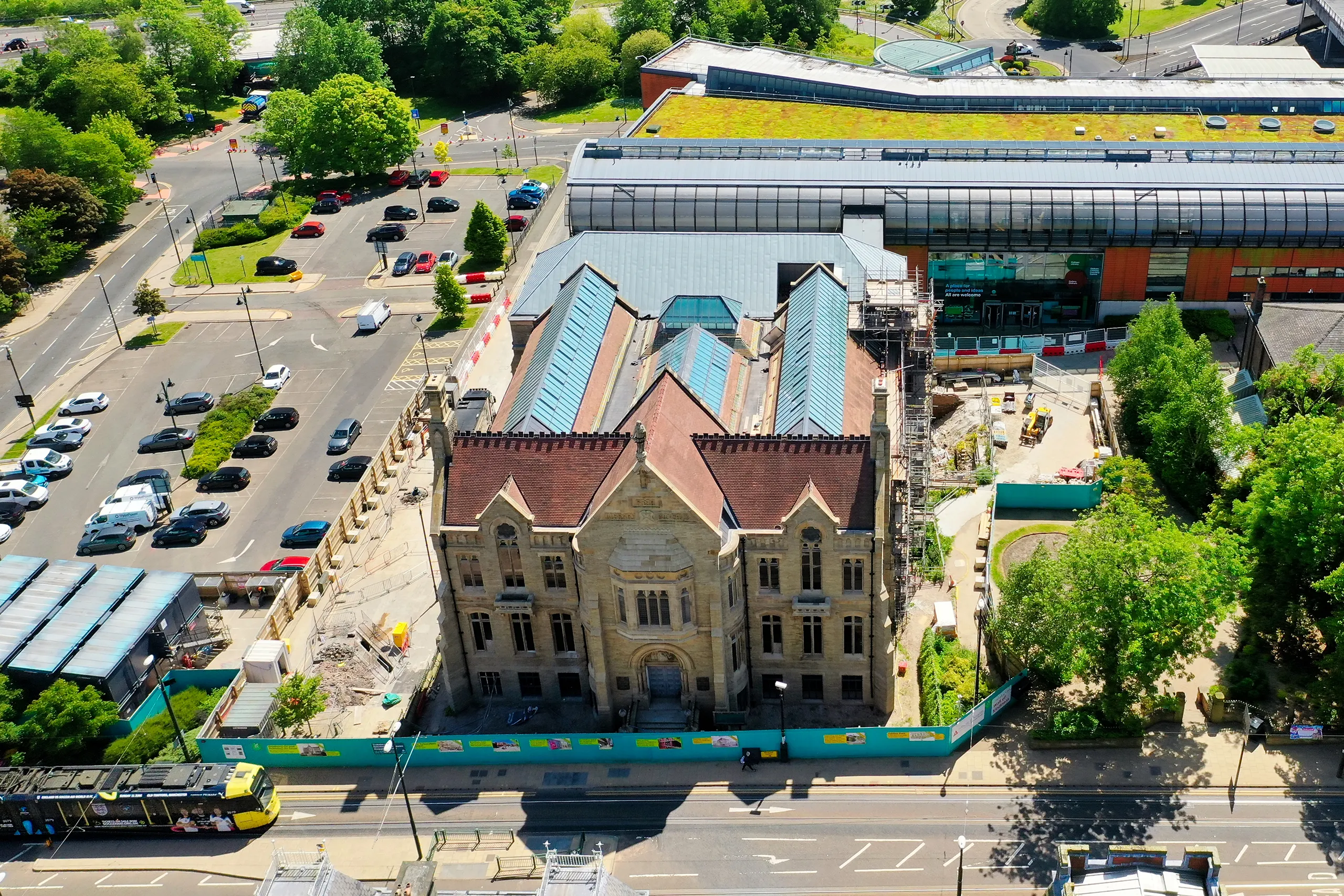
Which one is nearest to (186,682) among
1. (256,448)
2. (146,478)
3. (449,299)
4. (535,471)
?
(146,478)

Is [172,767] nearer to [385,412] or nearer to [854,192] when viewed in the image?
[385,412]

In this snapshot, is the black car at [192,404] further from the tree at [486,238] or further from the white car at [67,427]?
the tree at [486,238]

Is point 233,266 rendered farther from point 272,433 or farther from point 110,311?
point 272,433

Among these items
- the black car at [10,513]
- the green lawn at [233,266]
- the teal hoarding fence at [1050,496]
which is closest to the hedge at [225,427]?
the black car at [10,513]

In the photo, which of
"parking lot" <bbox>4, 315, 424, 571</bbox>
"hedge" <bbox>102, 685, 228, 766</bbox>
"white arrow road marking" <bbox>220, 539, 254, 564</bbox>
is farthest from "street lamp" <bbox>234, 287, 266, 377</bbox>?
"hedge" <bbox>102, 685, 228, 766</bbox>

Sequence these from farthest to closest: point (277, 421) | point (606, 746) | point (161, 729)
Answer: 1. point (277, 421)
2. point (161, 729)
3. point (606, 746)

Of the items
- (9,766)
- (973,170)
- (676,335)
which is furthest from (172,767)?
(973,170)
